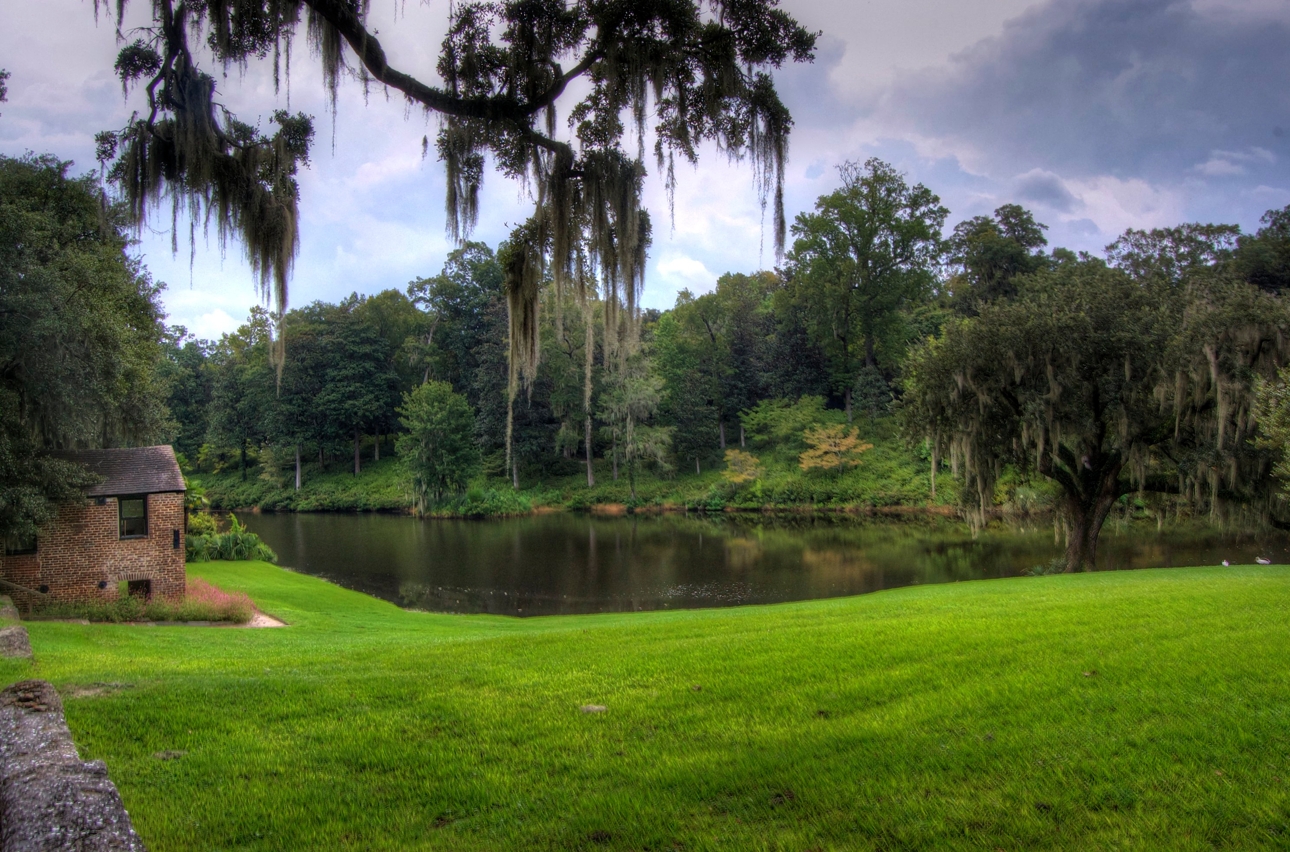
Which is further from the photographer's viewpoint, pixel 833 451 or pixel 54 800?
pixel 833 451

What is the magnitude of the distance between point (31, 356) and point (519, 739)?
476 inches

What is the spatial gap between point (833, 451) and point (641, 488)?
41.1 feet

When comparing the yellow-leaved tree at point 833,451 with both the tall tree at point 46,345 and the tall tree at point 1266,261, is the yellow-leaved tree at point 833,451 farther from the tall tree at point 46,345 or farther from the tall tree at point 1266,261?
the tall tree at point 46,345

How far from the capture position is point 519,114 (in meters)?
4.71

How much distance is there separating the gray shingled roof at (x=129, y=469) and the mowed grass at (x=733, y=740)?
810 cm

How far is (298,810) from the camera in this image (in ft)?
12.0

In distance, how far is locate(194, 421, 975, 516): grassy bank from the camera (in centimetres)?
4016

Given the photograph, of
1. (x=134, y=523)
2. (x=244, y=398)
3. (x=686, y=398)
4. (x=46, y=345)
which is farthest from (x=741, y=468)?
(x=244, y=398)

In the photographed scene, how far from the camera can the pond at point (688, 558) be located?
2067 cm

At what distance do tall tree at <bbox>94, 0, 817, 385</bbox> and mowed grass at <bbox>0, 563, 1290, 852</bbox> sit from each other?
3345 mm

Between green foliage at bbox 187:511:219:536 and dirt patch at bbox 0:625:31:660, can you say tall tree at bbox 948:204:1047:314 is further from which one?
dirt patch at bbox 0:625:31:660

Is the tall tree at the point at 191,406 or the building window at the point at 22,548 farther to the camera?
the tall tree at the point at 191,406

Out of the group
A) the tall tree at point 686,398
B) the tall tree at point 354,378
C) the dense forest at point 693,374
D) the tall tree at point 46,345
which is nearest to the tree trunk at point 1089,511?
the dense forest at point 693,374

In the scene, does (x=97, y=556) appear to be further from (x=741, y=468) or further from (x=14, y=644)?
(x=741, y=468)
